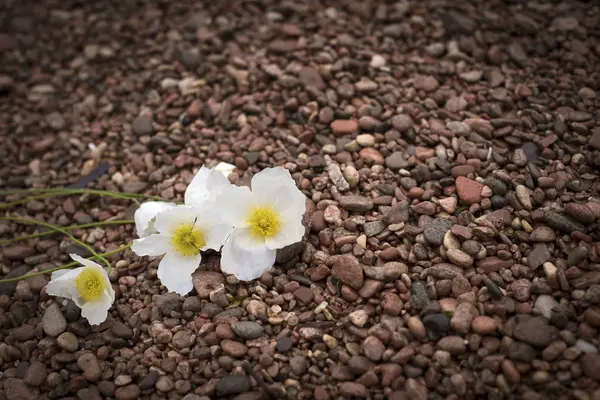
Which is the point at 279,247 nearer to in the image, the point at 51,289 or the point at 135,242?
the point at 135,242

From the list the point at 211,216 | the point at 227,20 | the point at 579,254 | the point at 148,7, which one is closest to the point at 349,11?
the point at 227,20

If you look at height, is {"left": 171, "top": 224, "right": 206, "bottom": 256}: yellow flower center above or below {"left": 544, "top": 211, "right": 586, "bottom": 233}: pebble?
below

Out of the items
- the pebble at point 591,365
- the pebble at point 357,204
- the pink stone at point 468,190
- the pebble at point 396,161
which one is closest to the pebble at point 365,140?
the pebble at point 396,161

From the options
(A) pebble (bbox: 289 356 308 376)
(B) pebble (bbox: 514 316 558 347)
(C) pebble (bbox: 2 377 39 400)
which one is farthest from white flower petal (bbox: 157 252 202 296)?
(B) pebble (bbox: 514 316 558 347)

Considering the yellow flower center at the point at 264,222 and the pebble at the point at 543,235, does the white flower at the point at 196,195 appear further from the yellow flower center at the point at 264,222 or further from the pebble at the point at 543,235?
the pebble at the point at 543,235

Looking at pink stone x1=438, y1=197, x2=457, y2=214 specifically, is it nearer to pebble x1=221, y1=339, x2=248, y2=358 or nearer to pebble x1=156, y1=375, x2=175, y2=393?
pebble x1=221, y1=339, x2=248, y2=358

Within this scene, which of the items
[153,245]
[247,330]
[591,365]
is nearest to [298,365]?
[247,330]
